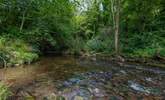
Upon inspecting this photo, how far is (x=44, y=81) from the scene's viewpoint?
866 centimetres

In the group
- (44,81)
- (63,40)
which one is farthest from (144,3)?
(44,81)

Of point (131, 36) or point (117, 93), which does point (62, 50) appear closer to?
point (131, 36)

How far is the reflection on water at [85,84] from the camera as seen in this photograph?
6.86 metres

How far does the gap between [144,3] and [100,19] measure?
9.92 meters

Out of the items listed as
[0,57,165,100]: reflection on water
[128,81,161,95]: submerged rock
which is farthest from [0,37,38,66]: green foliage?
Answer: [128,81,161,95]: submerged rock

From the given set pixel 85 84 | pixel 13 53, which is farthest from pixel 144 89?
pixel 13 53

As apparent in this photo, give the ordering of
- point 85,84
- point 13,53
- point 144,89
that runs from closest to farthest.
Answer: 1. point 144,89
2. point 85,84
3. point 13,53

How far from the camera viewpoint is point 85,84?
8305mm

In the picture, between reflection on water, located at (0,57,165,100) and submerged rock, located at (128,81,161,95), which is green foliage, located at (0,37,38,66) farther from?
submerged rock, located at (128,81,161,95)

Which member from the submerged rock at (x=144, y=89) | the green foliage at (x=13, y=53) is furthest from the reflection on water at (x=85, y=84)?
the green foliage at (x=13, y=53)

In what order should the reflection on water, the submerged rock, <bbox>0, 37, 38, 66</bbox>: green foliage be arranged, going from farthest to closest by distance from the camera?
<bbox>0, 37, 38, 66</bbox>: green foliage → the submerged rock → the reflection on water

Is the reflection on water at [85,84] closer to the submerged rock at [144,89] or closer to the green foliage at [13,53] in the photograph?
the submerged rock at [144,89]

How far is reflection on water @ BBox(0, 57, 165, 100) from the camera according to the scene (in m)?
6.86

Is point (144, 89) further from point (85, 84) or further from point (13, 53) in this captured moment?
point (13, 53)
